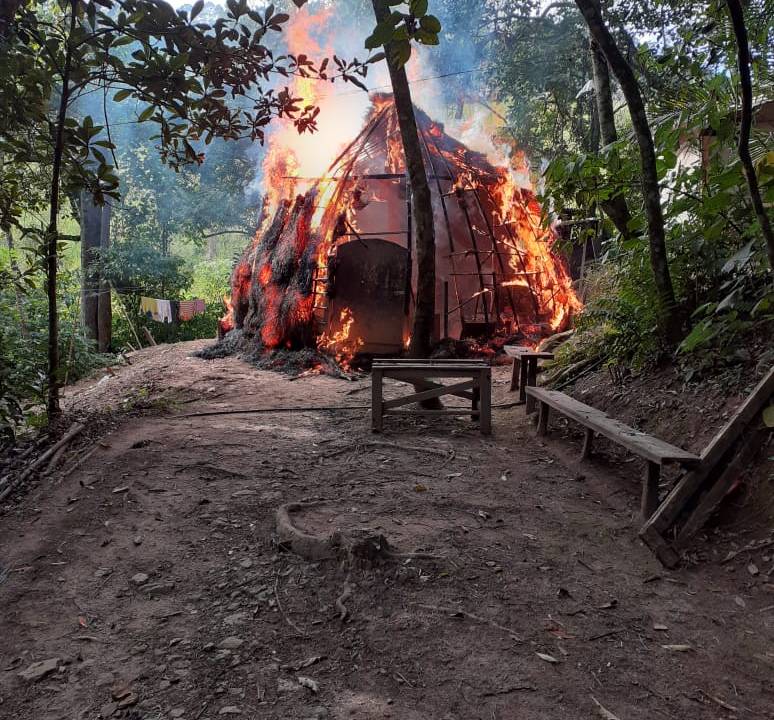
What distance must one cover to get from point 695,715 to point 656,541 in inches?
61.9

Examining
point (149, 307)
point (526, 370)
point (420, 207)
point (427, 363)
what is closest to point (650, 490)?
point (427, 363)

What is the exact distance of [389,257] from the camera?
14.0m

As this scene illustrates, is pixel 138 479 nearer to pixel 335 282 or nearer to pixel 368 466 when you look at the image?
pixel 368 466

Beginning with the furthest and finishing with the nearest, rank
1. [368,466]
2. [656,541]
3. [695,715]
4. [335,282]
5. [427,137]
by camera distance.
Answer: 1. [427,137]
2. [335,282]
3. [368,466]
4. [656,541]
5. [695,715]

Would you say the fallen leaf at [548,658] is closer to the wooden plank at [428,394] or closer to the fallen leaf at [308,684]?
the fallen leaf at [308,684]

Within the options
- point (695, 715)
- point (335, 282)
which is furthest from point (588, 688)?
point (335, 282)

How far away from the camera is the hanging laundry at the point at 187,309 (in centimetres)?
2238

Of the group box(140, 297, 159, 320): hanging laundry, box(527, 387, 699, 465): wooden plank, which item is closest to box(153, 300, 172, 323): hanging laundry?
box(140, 297, 159, 320): hanging laundry

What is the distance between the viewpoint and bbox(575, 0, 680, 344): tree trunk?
5.57 m

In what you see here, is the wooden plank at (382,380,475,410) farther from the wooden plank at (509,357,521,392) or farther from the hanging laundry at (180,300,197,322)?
the hanging laundry at (180,300,197,322)

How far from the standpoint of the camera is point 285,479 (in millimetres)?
5562

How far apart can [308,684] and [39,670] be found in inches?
53.9

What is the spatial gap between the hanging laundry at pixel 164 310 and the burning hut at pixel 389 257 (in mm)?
5583

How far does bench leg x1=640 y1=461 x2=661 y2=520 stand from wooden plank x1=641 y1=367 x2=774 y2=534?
30cm
